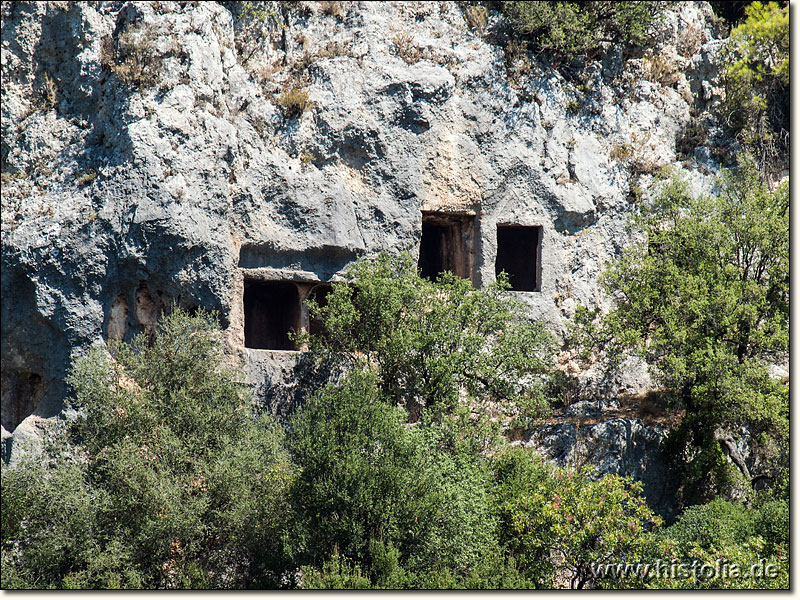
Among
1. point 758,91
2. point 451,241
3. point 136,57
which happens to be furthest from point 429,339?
point 758,91

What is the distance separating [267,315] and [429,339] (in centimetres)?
613

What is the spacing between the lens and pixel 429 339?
63.9ft

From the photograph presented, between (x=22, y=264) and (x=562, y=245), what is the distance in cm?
1226

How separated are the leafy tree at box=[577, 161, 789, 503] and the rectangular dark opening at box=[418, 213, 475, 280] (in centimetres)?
349

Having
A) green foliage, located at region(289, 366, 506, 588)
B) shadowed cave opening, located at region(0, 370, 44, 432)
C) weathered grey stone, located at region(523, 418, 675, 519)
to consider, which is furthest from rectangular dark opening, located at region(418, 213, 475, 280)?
shadowed cave opening, located at region(0, 370, 44, 432)

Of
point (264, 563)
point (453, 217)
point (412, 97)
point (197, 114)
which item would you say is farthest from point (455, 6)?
point (264, 563)

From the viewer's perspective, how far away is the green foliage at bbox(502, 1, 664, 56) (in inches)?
974

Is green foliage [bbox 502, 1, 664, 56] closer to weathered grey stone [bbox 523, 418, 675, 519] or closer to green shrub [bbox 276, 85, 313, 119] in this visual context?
green shrub [bbox 276, 85, 313, 119]

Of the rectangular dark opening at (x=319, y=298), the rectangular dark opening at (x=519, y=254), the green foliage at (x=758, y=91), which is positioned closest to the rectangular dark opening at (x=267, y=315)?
the rectangular dark opening at (x=319, y=298)

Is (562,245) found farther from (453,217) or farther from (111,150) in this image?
(111,150)

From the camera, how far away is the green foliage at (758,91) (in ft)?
84.7

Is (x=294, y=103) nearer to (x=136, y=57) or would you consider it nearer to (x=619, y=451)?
(x=136, y=57)

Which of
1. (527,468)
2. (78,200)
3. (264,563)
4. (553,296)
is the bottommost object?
(264,563)

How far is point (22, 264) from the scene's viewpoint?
19828 millimetres
